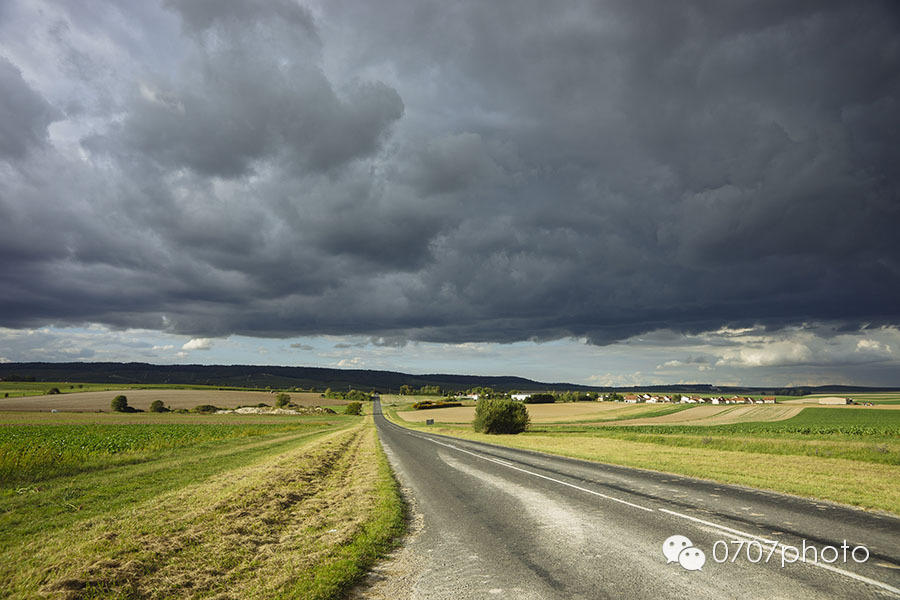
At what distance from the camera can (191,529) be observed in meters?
10.4

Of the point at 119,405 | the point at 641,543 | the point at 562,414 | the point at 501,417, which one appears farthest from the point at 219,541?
the point at 119,405

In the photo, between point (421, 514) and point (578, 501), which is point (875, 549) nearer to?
point (578, 501)

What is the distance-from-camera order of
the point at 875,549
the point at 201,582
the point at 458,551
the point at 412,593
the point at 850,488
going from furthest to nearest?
1. the point at 850,488
2. the point at 458,551
3. the point at 875,549
4. the point at 201,582
5. the point at 412,593

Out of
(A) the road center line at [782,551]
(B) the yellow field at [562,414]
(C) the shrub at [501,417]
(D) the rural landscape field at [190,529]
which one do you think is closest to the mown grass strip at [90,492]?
(D) the rural landscape field at [190,529]

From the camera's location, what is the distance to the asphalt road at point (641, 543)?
657 centimetres

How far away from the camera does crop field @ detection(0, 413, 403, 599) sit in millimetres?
7352

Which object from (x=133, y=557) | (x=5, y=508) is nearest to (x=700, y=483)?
(x=133, y=557)

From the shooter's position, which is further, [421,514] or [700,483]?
[700,483]

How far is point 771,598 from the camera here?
604 centimetres

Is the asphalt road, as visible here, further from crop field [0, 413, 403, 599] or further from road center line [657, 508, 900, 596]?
crop field [0, 413, 403, 599]

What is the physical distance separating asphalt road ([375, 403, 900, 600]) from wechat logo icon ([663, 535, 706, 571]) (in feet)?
0.17

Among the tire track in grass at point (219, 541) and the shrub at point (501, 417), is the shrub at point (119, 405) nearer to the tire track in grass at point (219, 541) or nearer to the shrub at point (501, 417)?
the shrub at point (501, 417)

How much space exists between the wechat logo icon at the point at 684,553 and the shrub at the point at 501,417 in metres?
44.7

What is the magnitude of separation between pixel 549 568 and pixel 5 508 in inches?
673
